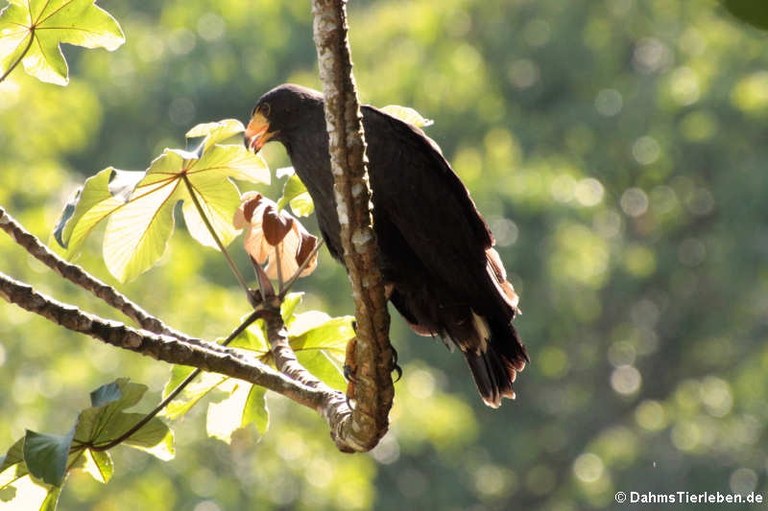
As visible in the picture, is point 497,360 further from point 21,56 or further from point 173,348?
point 21,56

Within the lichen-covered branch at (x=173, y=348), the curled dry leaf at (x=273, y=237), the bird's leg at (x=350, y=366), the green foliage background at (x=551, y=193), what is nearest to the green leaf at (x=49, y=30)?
the curled dry leaf at (x=273, y=237)

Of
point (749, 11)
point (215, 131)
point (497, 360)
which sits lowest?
point (497, 360)

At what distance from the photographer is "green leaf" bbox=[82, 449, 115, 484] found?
2.14 meters

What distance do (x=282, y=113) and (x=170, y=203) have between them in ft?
2.80

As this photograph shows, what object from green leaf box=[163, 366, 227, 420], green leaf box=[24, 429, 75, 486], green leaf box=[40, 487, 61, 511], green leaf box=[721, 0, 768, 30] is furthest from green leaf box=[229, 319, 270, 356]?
green leaf box=[721, 0, 768, 30]

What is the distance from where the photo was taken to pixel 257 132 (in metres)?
3.36

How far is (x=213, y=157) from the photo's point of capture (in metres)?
2.35

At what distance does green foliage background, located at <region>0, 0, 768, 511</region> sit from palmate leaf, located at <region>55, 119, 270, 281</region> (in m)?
6.50

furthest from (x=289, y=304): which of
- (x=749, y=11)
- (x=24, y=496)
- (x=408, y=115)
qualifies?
(x=749, y=11)

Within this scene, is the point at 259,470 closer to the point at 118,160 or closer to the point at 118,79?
the point at 118,160

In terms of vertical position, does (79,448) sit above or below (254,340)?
above

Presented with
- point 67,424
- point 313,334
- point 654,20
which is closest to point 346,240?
point 313,334

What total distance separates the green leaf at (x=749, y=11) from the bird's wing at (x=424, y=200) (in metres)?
2.05

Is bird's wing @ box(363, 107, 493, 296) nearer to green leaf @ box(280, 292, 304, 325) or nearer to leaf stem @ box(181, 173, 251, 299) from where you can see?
green leaf @ box(280, 292, 304, 325)
